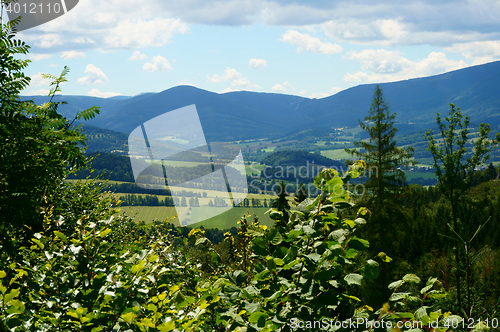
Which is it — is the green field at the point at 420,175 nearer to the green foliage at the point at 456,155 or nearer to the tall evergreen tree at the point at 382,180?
the tall evergreen tree at the point at 382,180

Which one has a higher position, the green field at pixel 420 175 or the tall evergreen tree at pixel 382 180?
the tall evergreen tree at pixel 382 180

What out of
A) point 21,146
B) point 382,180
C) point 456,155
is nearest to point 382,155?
point 382,180

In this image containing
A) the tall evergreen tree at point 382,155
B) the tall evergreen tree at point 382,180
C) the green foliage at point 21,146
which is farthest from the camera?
the tall evergreen tree at point 382,155

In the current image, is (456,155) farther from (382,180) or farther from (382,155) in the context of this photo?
(382,155)

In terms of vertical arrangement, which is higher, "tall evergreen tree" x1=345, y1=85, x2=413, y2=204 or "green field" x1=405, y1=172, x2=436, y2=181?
"tall evergreen tree" x1=345, y1=85, x2=413, y2=204

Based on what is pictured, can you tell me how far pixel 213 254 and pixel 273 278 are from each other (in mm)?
694

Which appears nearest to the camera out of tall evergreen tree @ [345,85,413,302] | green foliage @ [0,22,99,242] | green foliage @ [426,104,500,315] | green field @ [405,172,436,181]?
green foliage @ [0,22,99,242]

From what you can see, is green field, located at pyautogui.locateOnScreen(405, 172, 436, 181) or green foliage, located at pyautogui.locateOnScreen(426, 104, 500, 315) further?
green field, located at pyautogui.locateOnScreen(405, 172, 436, 181)

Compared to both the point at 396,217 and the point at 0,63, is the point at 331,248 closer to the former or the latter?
the point at 0,63

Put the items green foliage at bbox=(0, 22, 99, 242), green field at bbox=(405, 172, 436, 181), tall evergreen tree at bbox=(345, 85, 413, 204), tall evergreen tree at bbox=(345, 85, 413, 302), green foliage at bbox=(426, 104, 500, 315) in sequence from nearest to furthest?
green foliage at bbox=(0, 22, 99, 242) < green foliage at bbox=(426, 104, 500, 315) < tall evergreen tree at bbox=(345, 85, 413, 302) < tall evergreen tree at bbox=(345, 85, 413, 204) < green field at bbox=(405, 172, 436, 181)

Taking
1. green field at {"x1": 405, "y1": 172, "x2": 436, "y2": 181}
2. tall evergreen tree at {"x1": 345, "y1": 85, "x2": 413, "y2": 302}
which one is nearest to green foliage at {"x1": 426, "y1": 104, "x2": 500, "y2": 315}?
tall evergreen tree at {"x1": 345, "y1": 85, "x2": 413, "y2": 302}

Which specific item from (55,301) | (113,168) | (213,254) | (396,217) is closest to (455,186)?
(396,217)

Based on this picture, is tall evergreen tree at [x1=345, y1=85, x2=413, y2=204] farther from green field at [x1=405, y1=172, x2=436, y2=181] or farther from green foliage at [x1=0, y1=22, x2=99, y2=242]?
green field at [x1=405, y1=172, x2=436, y2=181]

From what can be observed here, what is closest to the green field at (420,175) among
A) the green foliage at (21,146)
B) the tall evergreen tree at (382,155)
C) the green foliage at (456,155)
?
the tall evergreen tree at (382,155)
